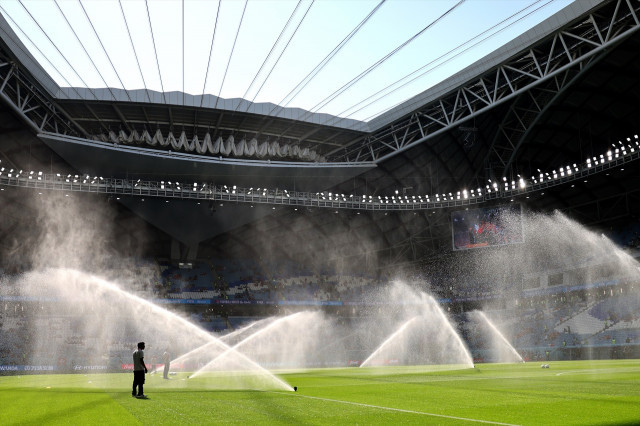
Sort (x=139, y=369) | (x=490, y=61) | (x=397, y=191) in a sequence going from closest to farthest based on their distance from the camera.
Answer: (x=139, y=369) < (x=490, y=61) < (x=397, y=191)

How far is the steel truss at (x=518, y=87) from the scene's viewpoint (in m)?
37.7

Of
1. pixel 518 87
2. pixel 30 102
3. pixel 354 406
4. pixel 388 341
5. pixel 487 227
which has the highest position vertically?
pixel 518 87

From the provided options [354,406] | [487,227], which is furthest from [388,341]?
[354,406]

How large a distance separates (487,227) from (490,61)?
1901 cm

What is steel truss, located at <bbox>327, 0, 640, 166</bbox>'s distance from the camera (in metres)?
37.7

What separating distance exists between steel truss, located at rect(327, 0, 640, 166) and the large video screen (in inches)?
189

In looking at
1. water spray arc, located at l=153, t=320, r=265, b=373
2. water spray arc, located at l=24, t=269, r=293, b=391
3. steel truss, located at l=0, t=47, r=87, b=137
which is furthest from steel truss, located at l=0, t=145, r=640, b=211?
water spray arc, located at l=153, t=320, r=265, b=373

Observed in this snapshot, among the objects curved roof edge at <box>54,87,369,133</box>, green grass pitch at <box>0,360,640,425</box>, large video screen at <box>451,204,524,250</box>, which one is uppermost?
curved roof edge at <box>54,87,369,133</box>

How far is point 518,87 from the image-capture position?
4728 cm

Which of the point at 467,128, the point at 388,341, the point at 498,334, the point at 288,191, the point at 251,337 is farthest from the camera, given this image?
the point at 388,341

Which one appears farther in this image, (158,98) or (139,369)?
(158,98)

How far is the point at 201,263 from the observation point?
232 ft

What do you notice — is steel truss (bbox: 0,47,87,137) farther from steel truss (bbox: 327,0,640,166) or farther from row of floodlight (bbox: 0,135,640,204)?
steel truss (bbox: 327,0,640,166)

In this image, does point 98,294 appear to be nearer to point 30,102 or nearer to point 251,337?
point 251,337
